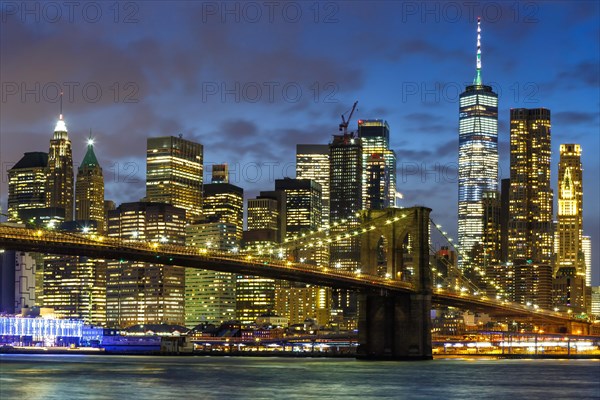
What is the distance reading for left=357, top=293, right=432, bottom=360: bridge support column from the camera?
94.4 metres

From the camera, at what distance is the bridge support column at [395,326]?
94.4m

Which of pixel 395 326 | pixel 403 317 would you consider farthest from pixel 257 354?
pixel 403 317

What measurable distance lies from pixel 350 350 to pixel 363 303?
2275 cm

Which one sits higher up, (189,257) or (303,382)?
(189,257)

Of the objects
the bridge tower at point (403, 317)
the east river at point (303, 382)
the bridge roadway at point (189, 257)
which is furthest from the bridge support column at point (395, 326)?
the east river at point (303, 382)

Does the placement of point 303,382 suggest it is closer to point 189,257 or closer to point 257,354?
point 189,257

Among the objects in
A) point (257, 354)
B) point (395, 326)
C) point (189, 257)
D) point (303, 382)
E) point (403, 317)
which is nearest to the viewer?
point (303, 382)

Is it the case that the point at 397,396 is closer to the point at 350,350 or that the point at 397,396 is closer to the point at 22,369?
the point at 22,369

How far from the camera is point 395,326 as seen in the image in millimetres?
95188

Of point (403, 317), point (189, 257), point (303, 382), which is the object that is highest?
point (189, 257)

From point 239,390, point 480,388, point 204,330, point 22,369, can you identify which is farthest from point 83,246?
point 204,330

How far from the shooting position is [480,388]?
63.8 meters

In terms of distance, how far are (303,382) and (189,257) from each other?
20.0 metres

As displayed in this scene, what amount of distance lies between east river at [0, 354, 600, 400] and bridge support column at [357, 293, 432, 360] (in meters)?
4.92
